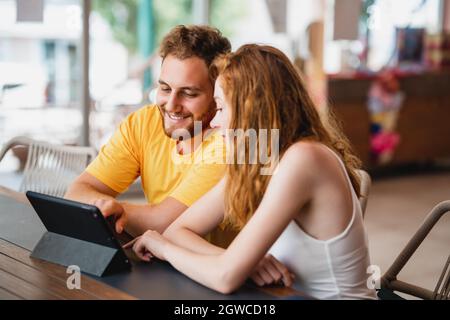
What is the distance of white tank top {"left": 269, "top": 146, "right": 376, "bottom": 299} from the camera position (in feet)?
4.90

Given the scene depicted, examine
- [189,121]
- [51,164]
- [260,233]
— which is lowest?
[51,164]

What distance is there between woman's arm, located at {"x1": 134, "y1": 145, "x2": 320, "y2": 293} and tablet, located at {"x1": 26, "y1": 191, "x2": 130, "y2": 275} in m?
0.12

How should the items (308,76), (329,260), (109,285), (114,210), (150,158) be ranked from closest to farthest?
1. (109,285)
2. (329,260)
3. (114,210)
4. (150,158)
5. (308,76)

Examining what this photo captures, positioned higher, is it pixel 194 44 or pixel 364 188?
pixel 194 44

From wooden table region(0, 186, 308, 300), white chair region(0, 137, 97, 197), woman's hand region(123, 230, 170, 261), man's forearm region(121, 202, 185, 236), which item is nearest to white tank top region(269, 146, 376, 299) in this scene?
wooden table region(0, 186, 308, 300)

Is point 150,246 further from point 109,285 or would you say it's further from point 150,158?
point 150,158

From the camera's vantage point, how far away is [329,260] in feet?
4.90

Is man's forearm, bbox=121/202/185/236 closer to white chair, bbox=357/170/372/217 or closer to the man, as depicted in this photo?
the man

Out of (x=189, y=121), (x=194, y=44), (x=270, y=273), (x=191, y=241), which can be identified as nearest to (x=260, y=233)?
(x=270, y=273)

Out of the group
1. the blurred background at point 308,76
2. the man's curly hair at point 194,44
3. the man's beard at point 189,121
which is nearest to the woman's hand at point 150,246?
the man's beard at point 189,121

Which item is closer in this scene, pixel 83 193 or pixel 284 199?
pixel 284 199

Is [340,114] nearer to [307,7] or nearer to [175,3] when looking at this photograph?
[307,7]

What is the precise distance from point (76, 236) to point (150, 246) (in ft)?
0.51
